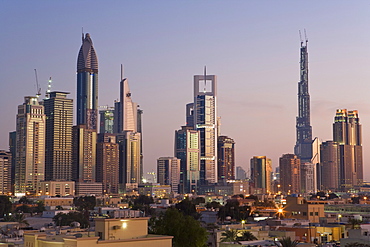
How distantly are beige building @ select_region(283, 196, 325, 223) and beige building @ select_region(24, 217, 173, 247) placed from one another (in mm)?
85168

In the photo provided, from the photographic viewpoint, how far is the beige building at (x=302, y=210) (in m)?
131

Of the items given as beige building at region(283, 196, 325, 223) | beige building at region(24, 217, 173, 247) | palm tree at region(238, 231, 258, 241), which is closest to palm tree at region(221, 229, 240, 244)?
palm tree at region(238, 231, 258, 241)

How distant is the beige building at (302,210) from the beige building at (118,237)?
8517 centimetres

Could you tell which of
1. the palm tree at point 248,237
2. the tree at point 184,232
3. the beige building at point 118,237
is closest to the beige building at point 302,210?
the palm tree at point 248,237

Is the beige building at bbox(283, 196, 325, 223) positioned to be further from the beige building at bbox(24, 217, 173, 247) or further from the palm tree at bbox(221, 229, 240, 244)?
the beige building at bbox(24, 217, 173, 247)

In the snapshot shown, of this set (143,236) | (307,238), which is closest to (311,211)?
(307,238)

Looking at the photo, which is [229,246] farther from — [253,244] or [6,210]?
[6,210]

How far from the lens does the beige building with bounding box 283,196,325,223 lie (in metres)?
131

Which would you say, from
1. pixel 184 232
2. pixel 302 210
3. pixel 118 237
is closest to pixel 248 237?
pixel 184 232

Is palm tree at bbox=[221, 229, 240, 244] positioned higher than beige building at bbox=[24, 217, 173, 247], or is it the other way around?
beige building at bbox=[24, 217, 173, 247]

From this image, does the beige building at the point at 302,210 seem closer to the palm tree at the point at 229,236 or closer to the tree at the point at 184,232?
the palm tree at the point at 229,236

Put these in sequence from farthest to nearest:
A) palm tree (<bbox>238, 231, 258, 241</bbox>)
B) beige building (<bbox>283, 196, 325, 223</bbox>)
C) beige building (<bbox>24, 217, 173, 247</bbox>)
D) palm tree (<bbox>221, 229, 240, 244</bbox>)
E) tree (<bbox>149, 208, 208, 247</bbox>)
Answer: beige building (<bbox>283, 196, 325, 223</bbox>) → palm tree (<bbox>221, 229, 240, 244</bbox>) → palm tree (<bbox>238, 231, 258, 241</bbox>) → tree (<bbox>149, 208, 208, 247</bbox>) → beige building (<bbox>24, 217, 173, 247</bbox>)

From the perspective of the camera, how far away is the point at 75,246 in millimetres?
43000

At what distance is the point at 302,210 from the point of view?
5236 inches
